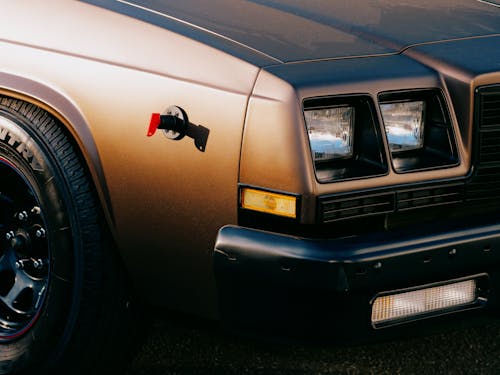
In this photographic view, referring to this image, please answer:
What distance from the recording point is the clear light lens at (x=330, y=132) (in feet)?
8.46

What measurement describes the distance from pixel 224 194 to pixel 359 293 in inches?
17.2

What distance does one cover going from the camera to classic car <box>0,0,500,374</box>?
255cm

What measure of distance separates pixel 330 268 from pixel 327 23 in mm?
834

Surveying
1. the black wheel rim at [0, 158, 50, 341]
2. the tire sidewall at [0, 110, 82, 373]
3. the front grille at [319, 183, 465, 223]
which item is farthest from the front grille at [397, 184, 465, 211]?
the black wheel rim at [0, 158, 50, 341]

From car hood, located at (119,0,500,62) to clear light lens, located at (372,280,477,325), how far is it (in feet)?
2.20

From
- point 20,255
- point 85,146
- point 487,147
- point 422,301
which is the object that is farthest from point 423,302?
point 20,255

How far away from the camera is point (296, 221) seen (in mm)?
2537

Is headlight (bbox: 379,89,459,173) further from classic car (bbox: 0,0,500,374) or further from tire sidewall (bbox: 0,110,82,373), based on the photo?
tire sidewall (bbox: 0,110,82,373)

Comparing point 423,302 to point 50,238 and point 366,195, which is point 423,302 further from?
point 50,238

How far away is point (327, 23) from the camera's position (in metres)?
2.96

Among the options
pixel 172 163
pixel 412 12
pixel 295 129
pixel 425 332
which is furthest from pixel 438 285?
pixel 412 12

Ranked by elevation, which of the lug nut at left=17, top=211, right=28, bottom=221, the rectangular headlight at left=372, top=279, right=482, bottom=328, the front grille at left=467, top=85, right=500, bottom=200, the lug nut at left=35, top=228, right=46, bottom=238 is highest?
the front grille at left=467, top=85, right=500, bottom=200

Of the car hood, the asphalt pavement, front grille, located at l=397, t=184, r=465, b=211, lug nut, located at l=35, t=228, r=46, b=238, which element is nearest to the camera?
front grille, located at l=397, t=184, r=465, b=211

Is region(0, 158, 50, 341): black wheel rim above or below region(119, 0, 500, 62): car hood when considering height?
below
